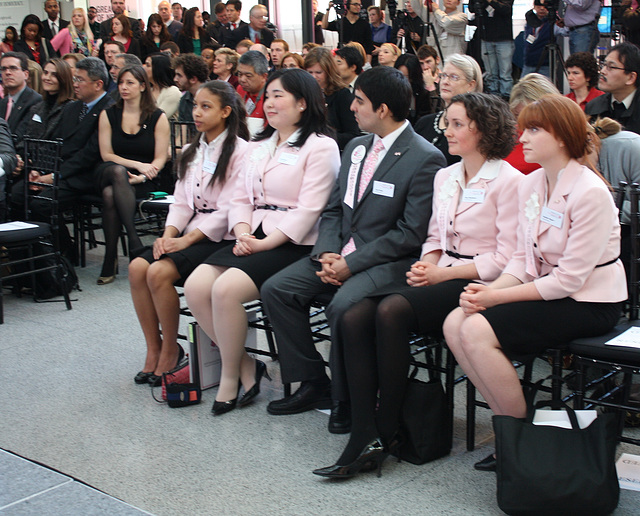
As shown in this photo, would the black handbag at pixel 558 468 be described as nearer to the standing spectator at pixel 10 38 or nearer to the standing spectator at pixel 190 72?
the standing spectator at pixel 190 72

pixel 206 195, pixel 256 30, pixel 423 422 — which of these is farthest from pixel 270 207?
pixel 256 30

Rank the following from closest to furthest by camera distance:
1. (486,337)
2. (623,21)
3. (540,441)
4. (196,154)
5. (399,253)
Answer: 1. (540,441)
2. (486,337)
3. (399,253)
4. (196,154)
5. (623,21)

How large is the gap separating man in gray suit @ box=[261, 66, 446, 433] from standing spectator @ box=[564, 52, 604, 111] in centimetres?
246

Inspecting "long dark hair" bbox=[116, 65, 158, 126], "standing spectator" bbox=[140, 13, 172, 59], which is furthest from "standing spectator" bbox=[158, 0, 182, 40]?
"long dark hair" bbox=[116, 65, 158, 126]

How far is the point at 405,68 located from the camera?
277 inches

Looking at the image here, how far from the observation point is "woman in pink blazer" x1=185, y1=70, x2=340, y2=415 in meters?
3.09

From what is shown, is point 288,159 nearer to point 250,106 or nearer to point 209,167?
point 209,167

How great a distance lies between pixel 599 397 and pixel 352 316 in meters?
0.92

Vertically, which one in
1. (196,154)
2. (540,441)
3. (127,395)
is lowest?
(127,395)

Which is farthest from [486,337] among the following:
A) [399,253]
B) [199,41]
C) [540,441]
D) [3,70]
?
[199,41]

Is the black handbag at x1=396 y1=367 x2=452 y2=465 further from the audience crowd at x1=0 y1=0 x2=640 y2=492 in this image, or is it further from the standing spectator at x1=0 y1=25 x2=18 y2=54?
the standing spectator at x1=0 y1=25 x2=18 y2=54

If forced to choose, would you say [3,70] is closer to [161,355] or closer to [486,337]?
[161,355]

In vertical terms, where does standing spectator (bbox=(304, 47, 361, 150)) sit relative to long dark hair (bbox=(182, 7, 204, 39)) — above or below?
below

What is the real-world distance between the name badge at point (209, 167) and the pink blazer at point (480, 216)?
1.17 metres
